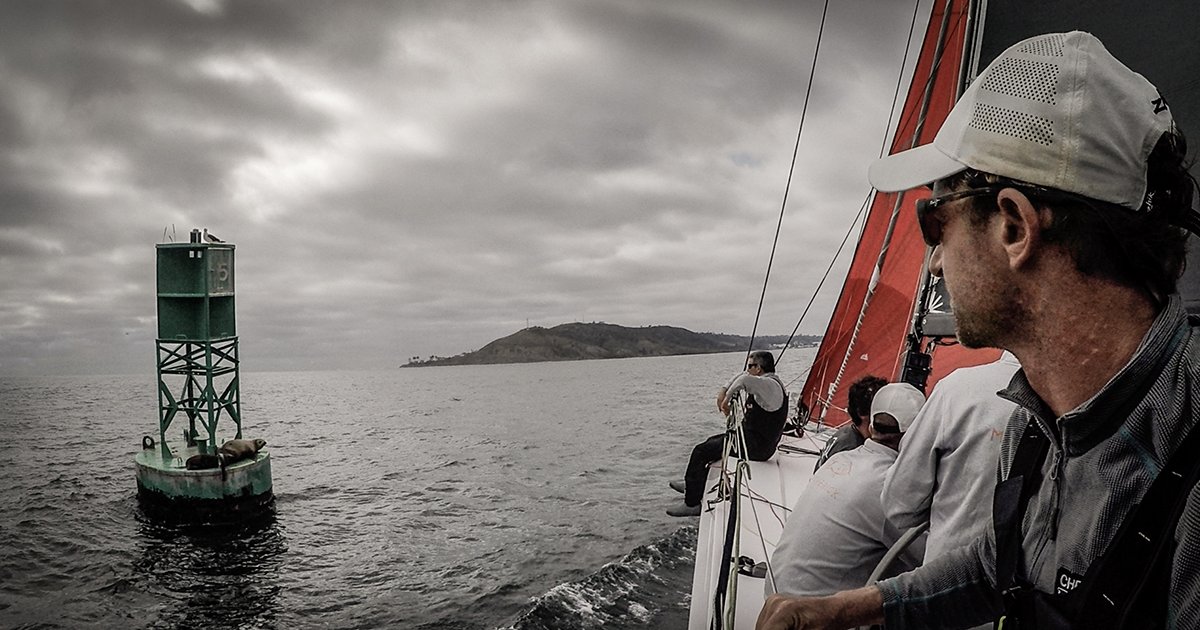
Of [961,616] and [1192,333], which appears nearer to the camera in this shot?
[1192,333]

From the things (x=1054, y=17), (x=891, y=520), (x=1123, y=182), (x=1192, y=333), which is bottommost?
(x=891, y=520)

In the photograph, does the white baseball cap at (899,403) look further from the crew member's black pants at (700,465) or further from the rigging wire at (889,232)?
the crew member's black pants at (700,465)

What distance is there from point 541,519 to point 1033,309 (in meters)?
19.4

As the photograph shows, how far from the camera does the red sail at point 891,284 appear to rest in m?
8.30

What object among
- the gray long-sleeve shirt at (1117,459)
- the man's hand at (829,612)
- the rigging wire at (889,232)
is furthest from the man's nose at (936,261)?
the rigging wire at (889,232)

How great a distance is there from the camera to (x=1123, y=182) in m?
1.07

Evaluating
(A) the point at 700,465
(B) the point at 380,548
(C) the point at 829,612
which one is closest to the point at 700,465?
(A) the point at 700,465

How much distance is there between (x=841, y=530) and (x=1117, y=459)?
82.3 inches

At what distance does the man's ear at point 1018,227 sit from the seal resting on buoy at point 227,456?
18590 mm

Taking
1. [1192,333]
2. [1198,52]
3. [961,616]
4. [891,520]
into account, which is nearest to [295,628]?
[891,520]

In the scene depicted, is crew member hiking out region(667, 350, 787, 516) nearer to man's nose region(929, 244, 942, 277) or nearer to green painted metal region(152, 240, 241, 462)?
man's nose region(929, 244, 942, 277)

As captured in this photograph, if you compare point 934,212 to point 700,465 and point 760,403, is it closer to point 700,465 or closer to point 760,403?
point 760,403

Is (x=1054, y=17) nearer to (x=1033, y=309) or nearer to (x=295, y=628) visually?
(x=1033, y=309)

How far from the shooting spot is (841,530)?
294 cm
